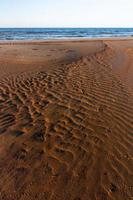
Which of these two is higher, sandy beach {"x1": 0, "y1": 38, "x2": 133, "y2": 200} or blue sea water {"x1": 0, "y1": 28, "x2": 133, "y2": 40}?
sandy beach {"x1": 0, "y1": 38, "x2": 133, "y2": 200}

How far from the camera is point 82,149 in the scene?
4.23 m

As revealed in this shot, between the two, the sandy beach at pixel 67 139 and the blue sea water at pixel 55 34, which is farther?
the blue sea water at pixel 55 34

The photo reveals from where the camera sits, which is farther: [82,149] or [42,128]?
[42,128]

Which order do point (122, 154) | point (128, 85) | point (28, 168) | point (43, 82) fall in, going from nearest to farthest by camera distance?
point (28, 168) → point (122, 154) → point (128, 85) → point (43, 82)

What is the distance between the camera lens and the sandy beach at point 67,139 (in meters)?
3.37

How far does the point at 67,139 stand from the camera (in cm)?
454

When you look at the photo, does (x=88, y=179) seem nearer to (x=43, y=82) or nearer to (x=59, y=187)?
(x=59, y=187)

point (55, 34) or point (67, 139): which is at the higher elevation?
point (67, 139)

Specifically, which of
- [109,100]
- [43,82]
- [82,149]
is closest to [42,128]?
[82,149]

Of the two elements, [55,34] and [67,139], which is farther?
[55,34]

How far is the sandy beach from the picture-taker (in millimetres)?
3368

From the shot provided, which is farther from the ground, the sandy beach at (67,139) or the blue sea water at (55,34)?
the sandy beach at (67,139)

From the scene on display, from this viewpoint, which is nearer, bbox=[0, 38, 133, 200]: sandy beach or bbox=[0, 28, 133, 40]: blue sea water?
bbox=[0, 38, 133, 200]: sandy beach

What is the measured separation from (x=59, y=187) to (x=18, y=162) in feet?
3.15
